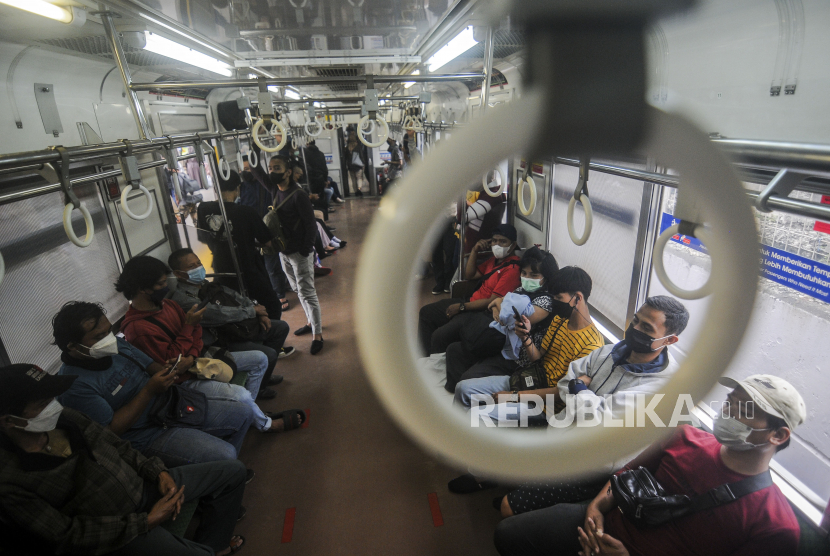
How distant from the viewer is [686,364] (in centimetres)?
31

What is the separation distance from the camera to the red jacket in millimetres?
2619

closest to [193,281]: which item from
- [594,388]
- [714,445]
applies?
[594,388]

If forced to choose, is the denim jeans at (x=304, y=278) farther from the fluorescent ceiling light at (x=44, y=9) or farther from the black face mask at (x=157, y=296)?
the fluorescent ceiling light at (x=44, y=9)

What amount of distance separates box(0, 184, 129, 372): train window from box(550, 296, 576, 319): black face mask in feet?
11.0

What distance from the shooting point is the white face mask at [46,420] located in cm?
171

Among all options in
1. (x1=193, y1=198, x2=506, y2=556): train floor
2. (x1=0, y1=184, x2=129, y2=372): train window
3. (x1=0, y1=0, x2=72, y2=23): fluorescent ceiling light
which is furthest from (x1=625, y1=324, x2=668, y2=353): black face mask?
(x1=0, y1=184, x2=129, y2=372): train window

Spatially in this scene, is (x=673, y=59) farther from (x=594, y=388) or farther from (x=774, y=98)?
(x=594, y=388)

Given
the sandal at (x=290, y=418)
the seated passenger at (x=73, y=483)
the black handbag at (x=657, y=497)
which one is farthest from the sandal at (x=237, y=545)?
the black handbag at (x=657, y=497)

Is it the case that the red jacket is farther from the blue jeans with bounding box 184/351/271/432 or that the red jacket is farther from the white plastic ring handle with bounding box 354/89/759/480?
the white plastic ring handle with bounding box 354/89/759/480

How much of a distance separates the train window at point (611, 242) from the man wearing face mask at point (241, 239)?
2.97 metres

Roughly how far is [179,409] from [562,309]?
254 centimetres

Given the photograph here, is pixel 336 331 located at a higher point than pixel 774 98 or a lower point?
lower

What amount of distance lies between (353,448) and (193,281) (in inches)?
72.1

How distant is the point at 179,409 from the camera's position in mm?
2504
